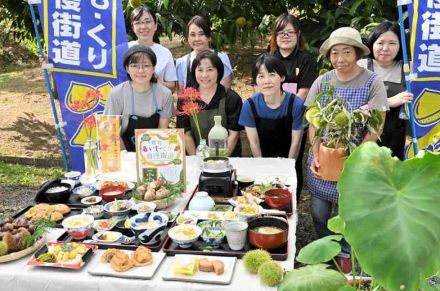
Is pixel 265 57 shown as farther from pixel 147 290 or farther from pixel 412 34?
pixel 147 290

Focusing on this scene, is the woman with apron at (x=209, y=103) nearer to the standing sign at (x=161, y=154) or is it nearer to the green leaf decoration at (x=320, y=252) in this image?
the standing sign at (x=161, y=154)

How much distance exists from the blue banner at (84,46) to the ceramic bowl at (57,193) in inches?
55.0

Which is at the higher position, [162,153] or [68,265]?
[162,153]

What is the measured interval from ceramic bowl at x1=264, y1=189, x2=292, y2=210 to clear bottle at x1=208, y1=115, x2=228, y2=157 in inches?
24.4

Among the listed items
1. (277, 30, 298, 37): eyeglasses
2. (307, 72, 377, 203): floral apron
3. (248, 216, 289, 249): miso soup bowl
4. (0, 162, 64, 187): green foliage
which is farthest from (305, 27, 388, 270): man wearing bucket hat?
(0, 162, 64, 187): green foliage

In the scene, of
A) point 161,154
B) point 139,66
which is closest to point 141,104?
point 139,66

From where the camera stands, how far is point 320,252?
1761 mm

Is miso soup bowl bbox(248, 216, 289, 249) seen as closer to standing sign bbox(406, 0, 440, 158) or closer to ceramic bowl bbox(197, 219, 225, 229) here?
ceramic bowl bbox(197, 219, 225, 229)

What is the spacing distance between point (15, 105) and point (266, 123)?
615cm

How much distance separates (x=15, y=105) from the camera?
320 inches

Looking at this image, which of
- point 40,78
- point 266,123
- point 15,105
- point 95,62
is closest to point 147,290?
point 266,123

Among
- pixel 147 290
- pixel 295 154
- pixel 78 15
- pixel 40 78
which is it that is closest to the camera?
pixel 147 290

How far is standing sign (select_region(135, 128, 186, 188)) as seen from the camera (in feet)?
8.70

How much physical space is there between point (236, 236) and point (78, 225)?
762 millimetres
